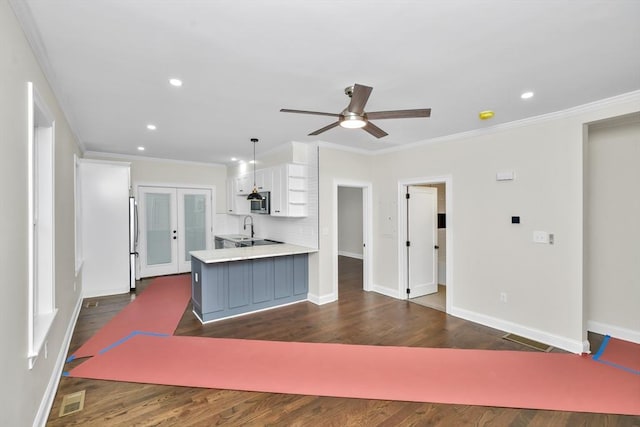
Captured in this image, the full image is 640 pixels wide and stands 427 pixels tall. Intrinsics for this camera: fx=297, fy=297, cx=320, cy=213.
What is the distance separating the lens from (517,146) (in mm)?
3688

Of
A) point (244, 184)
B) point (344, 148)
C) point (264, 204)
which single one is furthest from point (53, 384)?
point (344, 148)

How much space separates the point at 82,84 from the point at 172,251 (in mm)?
4774

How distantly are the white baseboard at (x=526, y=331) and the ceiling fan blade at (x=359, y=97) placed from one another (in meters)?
3.32

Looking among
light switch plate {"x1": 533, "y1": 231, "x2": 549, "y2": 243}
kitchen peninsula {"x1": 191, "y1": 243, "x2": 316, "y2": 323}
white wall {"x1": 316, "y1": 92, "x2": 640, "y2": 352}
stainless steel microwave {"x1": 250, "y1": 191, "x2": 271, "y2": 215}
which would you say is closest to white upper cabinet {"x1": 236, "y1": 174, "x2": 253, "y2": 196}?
stainless steel microwave {"x1": 250, "y1": 191, "x2": 271, "y2": 215}

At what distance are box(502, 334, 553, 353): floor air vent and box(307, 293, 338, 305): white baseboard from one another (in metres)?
2.46

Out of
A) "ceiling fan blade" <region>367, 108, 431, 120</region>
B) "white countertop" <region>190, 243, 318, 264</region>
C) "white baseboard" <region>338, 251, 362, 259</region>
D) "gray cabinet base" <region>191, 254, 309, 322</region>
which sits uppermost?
"ceiling fan blade" <region>367, 108, 431, 120</region>

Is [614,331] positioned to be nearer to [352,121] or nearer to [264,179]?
[352,121]

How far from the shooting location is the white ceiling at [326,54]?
1.70 m

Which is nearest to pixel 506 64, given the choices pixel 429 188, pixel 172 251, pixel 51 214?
pixel 429 188

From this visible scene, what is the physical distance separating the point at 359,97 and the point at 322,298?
3.51m

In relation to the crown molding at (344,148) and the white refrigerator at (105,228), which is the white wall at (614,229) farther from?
the white refrigerator at (105,228)

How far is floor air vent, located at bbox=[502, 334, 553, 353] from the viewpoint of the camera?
333 centimetres

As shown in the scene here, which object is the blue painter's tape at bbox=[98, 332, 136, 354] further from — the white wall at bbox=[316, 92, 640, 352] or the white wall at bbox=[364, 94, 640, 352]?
the white wall at bbox=[364, 94, 640, 352]

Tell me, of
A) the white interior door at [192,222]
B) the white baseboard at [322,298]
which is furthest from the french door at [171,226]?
the white baseboard at [322,298]
